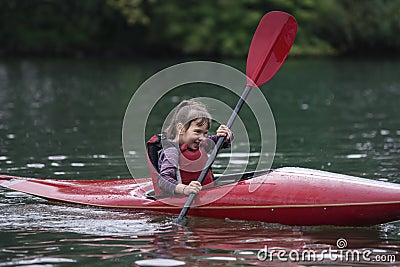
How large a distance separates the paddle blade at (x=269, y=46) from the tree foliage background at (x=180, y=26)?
72.6 feet

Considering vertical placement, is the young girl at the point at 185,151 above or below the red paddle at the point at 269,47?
below

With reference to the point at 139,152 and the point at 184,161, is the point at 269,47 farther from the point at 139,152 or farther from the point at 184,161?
the point at 139,152

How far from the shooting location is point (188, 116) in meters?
6.14

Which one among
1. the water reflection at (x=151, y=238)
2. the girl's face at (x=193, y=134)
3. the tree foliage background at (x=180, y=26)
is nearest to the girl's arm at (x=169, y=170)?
the girl's face at (x=193, y=134)

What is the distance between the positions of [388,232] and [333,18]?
25.6m

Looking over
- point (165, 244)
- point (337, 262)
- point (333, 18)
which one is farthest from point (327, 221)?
point (333, 18)

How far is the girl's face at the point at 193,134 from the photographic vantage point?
6129 mm

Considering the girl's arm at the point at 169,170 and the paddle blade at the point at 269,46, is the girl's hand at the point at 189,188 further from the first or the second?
the paddle blade at the point at 269,46

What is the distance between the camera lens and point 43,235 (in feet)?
18.9

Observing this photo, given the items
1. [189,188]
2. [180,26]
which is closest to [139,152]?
[189,188]

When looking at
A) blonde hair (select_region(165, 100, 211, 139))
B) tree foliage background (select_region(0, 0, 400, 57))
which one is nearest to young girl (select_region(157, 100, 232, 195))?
blonde hair (select_region(165, 100, 211, 139))

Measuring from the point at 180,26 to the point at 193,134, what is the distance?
24398mm

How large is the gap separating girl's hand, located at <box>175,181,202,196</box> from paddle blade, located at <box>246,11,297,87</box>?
1374 millimetres

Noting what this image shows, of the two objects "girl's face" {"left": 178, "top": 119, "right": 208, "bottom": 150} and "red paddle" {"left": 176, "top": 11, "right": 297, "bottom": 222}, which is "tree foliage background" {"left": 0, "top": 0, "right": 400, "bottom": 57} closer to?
"red paddle" {"left": 176, "top": 11, "right": 297, "bottom": 222}
